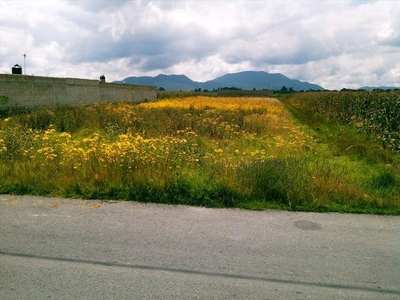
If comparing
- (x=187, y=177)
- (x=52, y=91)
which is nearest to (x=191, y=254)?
(x=187, y=177)

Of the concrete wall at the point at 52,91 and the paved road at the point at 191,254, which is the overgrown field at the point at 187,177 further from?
the concrete wall at the point at 52,91

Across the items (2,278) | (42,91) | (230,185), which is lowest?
(2,278)

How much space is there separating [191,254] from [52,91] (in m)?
21.5

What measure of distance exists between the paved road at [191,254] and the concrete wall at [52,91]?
1589cm

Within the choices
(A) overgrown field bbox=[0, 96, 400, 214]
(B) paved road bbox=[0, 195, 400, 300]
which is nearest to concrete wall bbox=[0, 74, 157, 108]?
(A) overgrown field bbox=[0, 96, 400, 214]

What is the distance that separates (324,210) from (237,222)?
1.74 m

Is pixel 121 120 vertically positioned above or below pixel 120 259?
above

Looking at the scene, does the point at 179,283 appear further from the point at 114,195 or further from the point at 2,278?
the point at 114,195

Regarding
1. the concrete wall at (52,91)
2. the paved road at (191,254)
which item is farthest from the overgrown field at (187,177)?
the concrete wall at (52,91)

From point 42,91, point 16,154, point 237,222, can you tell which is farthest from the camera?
point 42,91

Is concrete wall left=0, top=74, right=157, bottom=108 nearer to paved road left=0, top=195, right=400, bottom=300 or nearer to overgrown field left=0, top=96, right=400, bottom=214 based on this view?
overgrown field left=0, top=96, right=400, bottom=214

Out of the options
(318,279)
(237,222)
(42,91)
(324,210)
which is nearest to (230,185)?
(237,222)

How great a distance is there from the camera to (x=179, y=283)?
3.21m

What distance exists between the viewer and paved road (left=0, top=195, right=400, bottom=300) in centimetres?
315
